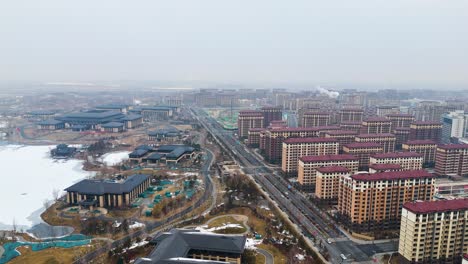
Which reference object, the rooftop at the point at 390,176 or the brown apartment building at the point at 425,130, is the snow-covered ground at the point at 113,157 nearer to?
the rooftop at the point at 390,176

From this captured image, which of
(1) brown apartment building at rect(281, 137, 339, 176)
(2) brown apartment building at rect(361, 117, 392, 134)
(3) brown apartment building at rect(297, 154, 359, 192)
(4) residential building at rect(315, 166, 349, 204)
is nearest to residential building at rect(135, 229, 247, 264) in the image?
(4) residential building at rect(315, 166, 349, 204)

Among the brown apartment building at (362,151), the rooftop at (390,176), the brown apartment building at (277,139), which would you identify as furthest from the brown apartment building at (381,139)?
the rooftop at (390,176)

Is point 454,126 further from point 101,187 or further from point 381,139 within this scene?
point 101,187

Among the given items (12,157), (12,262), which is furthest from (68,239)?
(12,157)

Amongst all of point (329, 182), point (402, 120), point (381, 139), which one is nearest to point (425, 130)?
point (402, 120)

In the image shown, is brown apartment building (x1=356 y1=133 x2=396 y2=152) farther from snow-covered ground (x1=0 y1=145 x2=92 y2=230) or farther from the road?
snow-covered ground (x1=0 y1=145 x2=92 y2=230)
